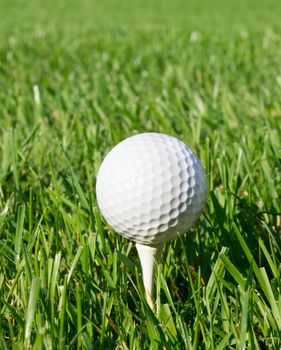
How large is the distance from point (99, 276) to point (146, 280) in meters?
0.25

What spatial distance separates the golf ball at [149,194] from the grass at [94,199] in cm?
11

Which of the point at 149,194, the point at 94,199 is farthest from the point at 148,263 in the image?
the point at 94,199

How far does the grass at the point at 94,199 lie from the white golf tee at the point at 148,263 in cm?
3

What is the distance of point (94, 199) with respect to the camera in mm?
2041

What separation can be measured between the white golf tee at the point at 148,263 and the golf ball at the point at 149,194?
0.02 m

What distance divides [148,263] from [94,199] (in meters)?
0.63

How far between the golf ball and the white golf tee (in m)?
0.02

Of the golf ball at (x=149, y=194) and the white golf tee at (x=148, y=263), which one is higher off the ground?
the golf ball at (x=149, y=194)

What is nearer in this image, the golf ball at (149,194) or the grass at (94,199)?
the grass at (94,199)

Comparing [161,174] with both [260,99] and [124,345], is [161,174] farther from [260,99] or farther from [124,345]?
[260,99]

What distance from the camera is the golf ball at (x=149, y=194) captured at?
1498mm

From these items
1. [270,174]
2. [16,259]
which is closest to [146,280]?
[16,259]

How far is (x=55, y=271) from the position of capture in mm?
1413

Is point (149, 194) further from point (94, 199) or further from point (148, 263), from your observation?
point (94, 199)
